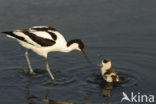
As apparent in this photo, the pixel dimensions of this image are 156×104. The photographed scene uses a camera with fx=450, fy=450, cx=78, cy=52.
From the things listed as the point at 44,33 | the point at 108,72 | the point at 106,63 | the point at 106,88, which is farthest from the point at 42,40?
the point at 106,88

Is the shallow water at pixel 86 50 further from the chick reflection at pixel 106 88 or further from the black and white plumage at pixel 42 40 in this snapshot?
the black and white plumage at pixel 42 40

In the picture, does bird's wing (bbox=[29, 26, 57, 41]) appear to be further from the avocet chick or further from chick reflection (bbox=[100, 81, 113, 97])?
chick reflection (bbox=[100, 81, 113, 97])

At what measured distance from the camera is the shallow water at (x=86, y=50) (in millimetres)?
9906

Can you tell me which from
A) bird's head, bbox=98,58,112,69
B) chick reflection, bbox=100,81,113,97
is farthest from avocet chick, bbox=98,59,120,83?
chick reflection, bbox=100,81,113,97

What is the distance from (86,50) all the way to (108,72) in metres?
1.48

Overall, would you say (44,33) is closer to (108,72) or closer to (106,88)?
(108,72)

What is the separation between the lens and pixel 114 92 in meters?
9.95

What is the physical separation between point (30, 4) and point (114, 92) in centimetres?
524

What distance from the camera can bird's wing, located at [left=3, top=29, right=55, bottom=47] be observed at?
1091cm

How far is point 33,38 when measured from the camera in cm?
1095

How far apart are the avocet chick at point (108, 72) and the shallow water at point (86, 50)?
21 cm

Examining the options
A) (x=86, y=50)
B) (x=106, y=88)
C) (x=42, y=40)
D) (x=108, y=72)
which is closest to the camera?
(x=106, y=88)

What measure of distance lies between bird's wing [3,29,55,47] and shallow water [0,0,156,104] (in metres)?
0.75

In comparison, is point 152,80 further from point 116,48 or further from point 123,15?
point 123,15
